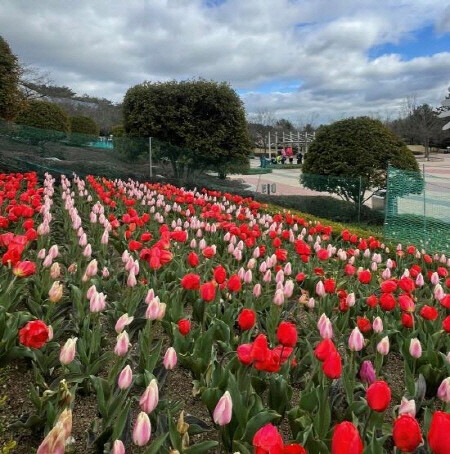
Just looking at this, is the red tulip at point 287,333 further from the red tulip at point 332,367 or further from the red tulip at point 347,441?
the red tulip at point 347,441

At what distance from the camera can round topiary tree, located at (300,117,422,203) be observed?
12.5 m

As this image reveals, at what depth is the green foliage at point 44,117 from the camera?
22438 millimetres

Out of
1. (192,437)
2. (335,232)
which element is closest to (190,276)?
(192,437)

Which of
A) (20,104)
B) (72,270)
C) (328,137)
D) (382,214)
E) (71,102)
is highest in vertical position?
(71,102)

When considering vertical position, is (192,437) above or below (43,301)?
below

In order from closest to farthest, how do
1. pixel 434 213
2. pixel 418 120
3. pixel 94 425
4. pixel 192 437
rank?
pixel 94 425
pixel 192 437
pixel 434 213
pixel 418 120

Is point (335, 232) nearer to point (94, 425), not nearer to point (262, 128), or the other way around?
point (94, 425)

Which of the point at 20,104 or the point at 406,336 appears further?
the point at 20,104

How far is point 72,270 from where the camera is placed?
365 centimetres

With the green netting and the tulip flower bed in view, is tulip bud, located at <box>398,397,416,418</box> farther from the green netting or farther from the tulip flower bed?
the green netting

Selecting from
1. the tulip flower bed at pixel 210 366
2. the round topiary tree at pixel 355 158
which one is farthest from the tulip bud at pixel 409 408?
the round topiary tree at pixel 355 158

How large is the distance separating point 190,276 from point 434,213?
816 cm

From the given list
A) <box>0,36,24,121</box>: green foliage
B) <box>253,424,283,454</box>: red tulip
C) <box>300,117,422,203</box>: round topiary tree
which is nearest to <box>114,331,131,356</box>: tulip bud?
<box>253,424,283,454</box>: red tulip

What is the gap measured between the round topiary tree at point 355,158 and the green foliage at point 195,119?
259cm
